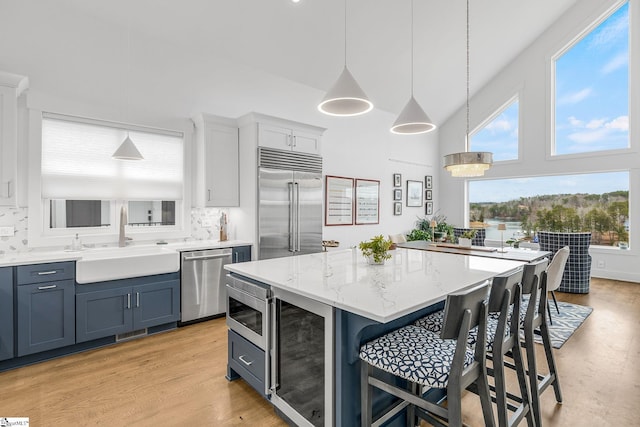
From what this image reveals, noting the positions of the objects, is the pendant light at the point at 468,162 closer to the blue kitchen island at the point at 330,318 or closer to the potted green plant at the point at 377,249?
the blue kitchen island at the point at 330,318

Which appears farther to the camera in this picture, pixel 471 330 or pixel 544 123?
→ pixel 544 123

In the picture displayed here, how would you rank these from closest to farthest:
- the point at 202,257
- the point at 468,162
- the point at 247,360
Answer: the point at 247,360 → the point at 468,162 → the point at 202,257

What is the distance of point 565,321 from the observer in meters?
3.87

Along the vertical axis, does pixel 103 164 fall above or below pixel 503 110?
below

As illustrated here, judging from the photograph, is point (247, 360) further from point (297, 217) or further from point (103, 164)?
point (103, 164)

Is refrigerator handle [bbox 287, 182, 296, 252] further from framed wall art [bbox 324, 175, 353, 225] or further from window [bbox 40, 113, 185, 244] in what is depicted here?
window [bbox 40, 113, 185, 244]

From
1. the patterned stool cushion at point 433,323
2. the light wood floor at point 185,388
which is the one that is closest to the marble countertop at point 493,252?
the light wood floor at point 185,388

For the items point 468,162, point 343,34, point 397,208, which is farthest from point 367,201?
point 468,162

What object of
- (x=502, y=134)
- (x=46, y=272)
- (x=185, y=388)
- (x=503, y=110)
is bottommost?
(x=185, y=388)

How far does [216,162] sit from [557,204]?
6.74 meters

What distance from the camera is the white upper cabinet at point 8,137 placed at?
9.50 ft

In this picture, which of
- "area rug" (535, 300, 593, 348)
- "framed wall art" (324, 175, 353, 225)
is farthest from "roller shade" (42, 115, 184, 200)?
"area rug" (535, 300, 593, 348)

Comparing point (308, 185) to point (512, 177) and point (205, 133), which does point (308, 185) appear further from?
point (512, 177)

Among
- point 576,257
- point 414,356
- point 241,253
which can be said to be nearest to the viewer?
point 414,356
